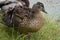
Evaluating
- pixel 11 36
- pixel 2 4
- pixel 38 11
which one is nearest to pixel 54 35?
pixel 38 11

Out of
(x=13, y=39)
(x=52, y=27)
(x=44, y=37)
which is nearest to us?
(x=13, y=39)

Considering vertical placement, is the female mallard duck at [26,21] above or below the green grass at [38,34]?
above

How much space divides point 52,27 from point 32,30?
2.58 ft

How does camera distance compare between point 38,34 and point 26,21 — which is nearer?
point 26,21

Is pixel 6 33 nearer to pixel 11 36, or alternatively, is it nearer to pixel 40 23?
pixel 11 36

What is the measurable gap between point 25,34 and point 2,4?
122 cm

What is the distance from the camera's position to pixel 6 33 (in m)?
4.50

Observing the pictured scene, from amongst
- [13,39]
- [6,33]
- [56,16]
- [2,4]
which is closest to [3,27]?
[6,33]

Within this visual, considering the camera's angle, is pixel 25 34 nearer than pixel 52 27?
Yes

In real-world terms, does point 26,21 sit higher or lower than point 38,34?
higher

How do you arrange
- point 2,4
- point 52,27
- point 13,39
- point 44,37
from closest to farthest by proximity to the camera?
point 13,39
point 44,37
point 52,27
point 2,4

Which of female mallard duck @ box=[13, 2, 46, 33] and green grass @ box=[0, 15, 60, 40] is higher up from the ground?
female mallard duck @ box=[13, 2, 46, 33]

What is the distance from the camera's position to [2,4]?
543 centimetres

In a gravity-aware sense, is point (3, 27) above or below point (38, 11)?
below
